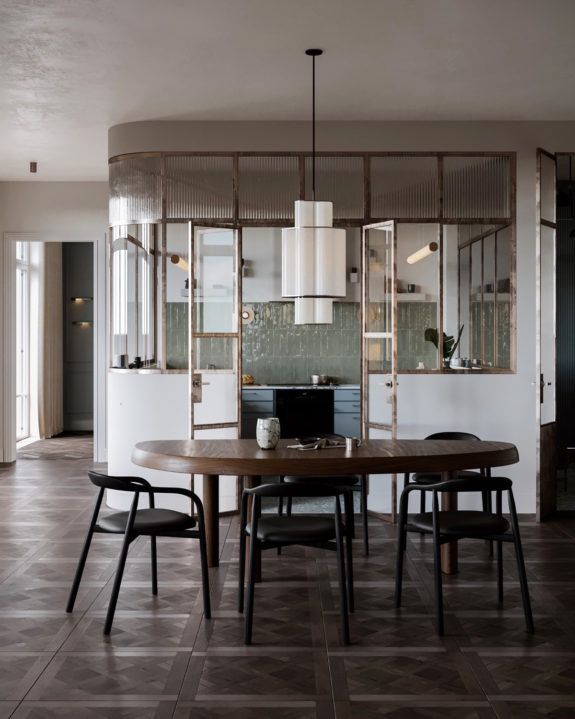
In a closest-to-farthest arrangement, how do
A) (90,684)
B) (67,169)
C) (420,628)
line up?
1. (90,684)
2. (420,628)
3. (67,169)

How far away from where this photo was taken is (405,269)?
273 inches

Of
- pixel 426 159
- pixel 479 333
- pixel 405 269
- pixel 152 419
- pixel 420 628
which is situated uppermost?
pixel 426 159

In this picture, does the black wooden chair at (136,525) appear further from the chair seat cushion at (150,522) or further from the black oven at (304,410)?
the black oven at (304,410)

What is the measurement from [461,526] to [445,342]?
289 centimetres

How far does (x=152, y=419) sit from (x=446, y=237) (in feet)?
9.19

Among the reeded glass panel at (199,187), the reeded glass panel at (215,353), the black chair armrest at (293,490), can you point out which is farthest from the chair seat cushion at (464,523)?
the reeded glass panel at (199,187)

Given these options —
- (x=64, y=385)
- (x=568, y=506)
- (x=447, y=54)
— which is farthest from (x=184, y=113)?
(x=64, y=385)

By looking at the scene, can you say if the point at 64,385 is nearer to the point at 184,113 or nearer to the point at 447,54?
the point at 184,113

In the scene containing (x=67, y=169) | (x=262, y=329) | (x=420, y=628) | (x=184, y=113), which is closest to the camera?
(x=420, y=628)

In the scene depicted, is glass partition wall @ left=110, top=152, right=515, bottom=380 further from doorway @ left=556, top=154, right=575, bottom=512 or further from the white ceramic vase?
doorway @ left=556, top=154, right=575, bottom=512

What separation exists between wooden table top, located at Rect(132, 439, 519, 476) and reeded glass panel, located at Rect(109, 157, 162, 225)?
2.68m

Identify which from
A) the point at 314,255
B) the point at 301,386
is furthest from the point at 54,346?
the point at 314,255

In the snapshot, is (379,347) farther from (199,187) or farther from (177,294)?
(199,187)

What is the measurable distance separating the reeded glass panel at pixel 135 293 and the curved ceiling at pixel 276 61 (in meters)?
0.97
